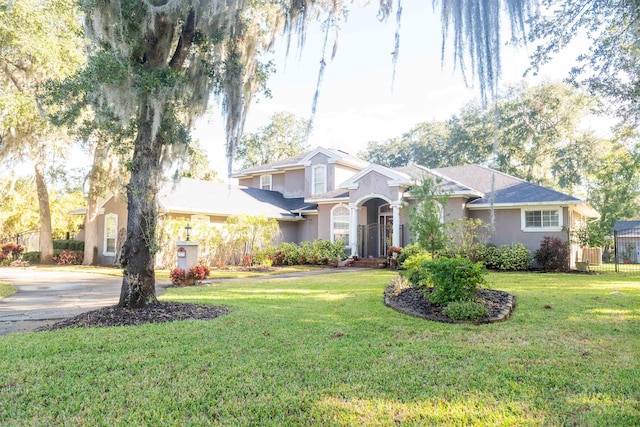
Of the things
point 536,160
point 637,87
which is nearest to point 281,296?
point 637,87

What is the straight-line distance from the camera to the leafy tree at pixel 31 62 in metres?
13.7

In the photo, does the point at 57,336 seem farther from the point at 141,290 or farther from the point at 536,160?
the point at 536,160

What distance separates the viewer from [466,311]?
653cm

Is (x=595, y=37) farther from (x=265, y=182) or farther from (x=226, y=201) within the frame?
(x=265, y=182)

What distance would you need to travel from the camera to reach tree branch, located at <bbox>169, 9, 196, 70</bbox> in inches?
292

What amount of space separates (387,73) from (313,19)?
3.08m

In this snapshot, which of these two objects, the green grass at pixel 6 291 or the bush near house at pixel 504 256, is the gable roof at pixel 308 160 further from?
the green grass at pixel 6 291

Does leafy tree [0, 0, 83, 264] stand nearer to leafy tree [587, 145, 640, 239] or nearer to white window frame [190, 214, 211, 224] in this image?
white window frame [190, 214, 211, 224]

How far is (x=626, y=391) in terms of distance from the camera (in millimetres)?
3637

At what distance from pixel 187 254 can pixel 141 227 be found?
533cm

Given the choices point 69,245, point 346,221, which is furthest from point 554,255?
point 69,245

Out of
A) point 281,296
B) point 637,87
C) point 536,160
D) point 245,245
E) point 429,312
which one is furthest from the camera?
point 536,160

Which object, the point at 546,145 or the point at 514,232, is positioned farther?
the point at 546,145

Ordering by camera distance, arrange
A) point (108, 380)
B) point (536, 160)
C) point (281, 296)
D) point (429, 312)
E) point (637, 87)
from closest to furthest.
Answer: point (108, 380), point (429, 312), point (637, 87), point (281, 296), point (536, 160)
